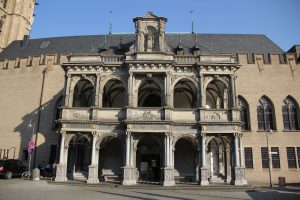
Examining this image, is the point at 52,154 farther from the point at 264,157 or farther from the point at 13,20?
the point at 13,20

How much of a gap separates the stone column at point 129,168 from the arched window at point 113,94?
20.0 feet

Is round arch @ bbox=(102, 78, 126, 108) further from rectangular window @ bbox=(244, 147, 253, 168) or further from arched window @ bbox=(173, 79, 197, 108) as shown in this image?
rectangular window @ bbox=(244, 147, 253, 168)

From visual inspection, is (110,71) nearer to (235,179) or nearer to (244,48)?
(235,179)

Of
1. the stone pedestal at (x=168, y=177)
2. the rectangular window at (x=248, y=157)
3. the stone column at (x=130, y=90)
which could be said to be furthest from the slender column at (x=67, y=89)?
the rectangular window at (x=248, y=157)

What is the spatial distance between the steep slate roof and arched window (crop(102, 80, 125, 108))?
16.7ft

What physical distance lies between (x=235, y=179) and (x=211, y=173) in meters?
4.17

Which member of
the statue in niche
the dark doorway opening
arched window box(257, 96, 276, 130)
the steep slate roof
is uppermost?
the steep slate roof

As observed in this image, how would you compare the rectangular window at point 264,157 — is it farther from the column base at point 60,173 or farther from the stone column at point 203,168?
the column base at point 60,173

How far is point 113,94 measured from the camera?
28.5m

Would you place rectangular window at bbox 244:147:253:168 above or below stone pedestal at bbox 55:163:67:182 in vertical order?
above

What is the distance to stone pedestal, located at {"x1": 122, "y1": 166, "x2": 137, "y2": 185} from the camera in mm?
21855

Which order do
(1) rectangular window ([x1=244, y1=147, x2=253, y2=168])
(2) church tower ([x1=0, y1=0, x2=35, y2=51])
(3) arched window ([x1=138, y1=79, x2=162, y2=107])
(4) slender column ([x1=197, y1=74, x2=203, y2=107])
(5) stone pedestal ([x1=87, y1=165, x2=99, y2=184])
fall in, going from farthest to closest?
(2) church tower ([x1=0, y1=0, x2=35, y2=51]) → (1) rectangular window ([x1=244, y1=147, x2=253, y2=168]) → (3) arched window ([x1=138, y1=79, x2=162, y2=107]) → (4) slender column ([x1=197, y1=74, x2=203, y2=107]) → (5) stone pedestal ([x1=87, y1=165, x2=99, y2=184])

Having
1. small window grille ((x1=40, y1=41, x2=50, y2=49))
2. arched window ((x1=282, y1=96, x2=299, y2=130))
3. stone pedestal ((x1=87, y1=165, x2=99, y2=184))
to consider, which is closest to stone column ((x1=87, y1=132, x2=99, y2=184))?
stone pedestal ((x1=87, y1=165, x2=99, y2=184))

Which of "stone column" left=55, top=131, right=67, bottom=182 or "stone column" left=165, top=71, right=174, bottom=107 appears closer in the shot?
"stone column" left=55, top=131, right=67, bottom=182
